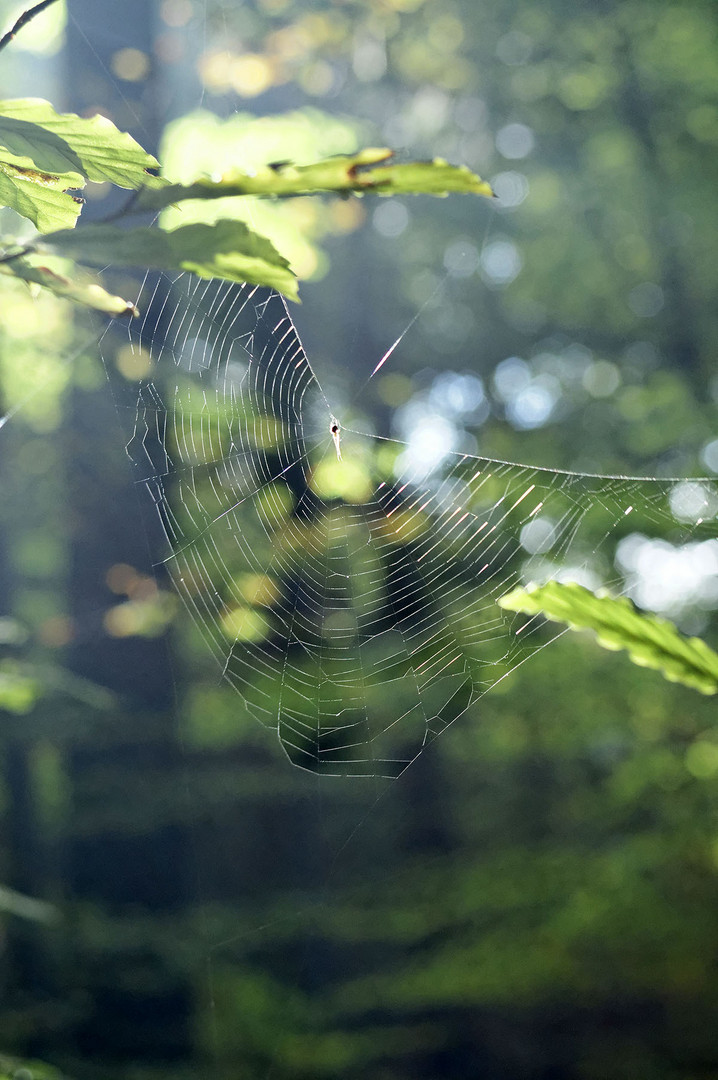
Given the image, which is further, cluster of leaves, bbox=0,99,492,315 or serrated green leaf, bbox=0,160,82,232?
serrated green leaf, bbox=0,160,82,232

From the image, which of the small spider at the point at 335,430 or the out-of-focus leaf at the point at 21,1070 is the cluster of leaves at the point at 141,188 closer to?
the out-of-focus leaf at the point at 21,1070

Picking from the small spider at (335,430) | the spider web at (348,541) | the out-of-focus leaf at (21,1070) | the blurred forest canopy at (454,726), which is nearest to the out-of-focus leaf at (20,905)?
the out-of-focus leaf at (21,1070)

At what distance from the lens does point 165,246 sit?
1.75 ft

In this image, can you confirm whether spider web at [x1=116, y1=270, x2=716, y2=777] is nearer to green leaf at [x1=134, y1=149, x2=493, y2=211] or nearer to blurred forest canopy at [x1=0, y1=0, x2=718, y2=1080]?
blurred forest canopy at [x1=0, y1=0, x2=718, y2=1080]

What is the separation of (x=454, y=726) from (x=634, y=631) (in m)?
6.81

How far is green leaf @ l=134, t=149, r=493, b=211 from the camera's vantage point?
1.65 ft

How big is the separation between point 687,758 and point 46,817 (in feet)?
18.9

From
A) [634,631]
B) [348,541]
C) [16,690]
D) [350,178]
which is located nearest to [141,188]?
[350,178]

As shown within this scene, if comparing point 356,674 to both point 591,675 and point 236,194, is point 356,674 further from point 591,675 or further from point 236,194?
point 236,194

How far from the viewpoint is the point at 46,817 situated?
7.28 metres

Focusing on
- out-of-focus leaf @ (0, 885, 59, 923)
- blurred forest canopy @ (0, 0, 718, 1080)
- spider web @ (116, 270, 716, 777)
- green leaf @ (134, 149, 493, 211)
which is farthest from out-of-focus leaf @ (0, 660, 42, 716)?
blurred forest canopy @ (0, 0, 718, 1080)

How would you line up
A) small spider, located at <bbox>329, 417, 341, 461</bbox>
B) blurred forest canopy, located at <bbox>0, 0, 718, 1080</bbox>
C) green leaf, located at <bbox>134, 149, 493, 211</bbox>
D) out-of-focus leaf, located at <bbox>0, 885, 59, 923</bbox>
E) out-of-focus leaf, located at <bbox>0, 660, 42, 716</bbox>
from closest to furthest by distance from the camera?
1. green leaf, located at <bbox>134, 149, 493, 211</bbox>
2. out-of-focus leaf, located at <bbox>0, 885, 59, 923</bbox>
3. out-of-focus leaf, located at <bbox>0, 660, 42, 716</bbox>
4. small spider, located at <bbox>329, 417, 341, 461</bbox>
5. blurred forest canopy, located at <bbox>0, 0, 718, 1080</bbox>

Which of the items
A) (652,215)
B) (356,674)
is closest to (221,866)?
(356,674)

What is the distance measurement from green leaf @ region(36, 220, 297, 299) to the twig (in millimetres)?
139
